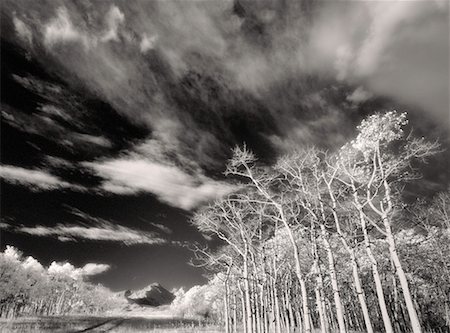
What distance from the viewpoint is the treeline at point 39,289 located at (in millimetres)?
62875

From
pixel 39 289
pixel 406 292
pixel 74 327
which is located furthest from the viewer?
pixel 39 289

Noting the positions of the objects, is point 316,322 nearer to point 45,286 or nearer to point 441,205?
point 441,205

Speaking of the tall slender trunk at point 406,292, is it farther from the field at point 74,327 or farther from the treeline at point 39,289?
the treeline at point 39,289

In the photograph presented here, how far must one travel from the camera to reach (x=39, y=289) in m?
79.1

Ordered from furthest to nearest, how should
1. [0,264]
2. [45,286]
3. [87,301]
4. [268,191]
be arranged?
1. [87,301]
2. [45,286]
3. [0,264]
4. [268,191]

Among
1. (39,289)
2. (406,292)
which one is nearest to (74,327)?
(406,292)

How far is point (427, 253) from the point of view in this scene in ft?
106

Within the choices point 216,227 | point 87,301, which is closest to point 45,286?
point 87,301

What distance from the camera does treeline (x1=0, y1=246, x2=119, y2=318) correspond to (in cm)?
6288

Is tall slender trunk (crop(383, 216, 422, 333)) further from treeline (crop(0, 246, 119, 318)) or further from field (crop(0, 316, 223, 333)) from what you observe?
treeline (crop(0, 246, 119, 318))

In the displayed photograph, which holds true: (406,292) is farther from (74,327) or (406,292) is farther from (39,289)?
(39,289)

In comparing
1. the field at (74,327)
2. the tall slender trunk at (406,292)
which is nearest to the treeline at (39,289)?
the field at (74,327)

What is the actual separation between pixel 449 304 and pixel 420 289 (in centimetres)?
355

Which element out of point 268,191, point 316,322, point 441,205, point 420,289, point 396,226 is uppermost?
point 441,205
